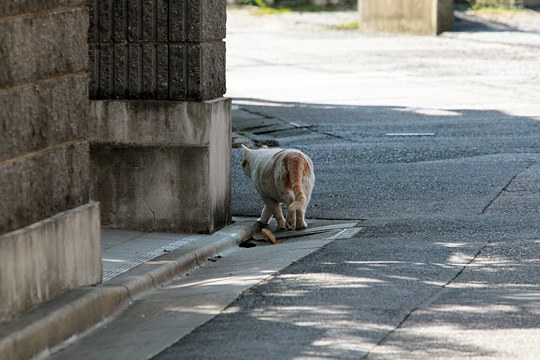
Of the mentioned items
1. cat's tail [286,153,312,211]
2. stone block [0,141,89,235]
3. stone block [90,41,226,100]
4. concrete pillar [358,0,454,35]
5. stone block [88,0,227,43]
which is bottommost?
concrete pillar [358,0,454,35]

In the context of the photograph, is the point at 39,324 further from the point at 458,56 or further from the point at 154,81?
the point at 458,56

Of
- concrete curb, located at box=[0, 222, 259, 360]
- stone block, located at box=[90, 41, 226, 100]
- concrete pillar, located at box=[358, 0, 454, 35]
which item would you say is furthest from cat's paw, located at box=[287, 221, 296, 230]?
concrete pillar, located at box=[358, 0, 454, 35]

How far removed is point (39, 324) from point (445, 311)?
2575mm

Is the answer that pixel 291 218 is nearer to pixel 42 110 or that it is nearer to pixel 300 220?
pixel 300 220

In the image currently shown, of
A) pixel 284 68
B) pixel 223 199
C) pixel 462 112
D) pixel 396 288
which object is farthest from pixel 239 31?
pixel 396 288

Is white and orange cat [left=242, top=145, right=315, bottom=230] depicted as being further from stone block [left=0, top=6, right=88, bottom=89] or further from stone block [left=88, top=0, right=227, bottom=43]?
stone block [left=0, top=6, right=88, bottom=89]

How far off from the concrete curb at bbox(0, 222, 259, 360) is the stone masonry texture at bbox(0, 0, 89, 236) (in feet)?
1.92

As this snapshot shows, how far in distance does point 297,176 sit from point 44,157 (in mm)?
3593

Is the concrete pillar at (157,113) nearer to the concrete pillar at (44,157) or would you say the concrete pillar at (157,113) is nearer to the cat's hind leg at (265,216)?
the cat's hind leg at (265,216)

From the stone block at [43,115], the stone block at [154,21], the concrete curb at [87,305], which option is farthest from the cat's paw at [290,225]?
the stone block at [43,115]

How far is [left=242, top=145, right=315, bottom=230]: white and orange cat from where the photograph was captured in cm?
1152

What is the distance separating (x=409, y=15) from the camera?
33.5m

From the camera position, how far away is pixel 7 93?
782cm

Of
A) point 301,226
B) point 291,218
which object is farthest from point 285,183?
point 301,226
